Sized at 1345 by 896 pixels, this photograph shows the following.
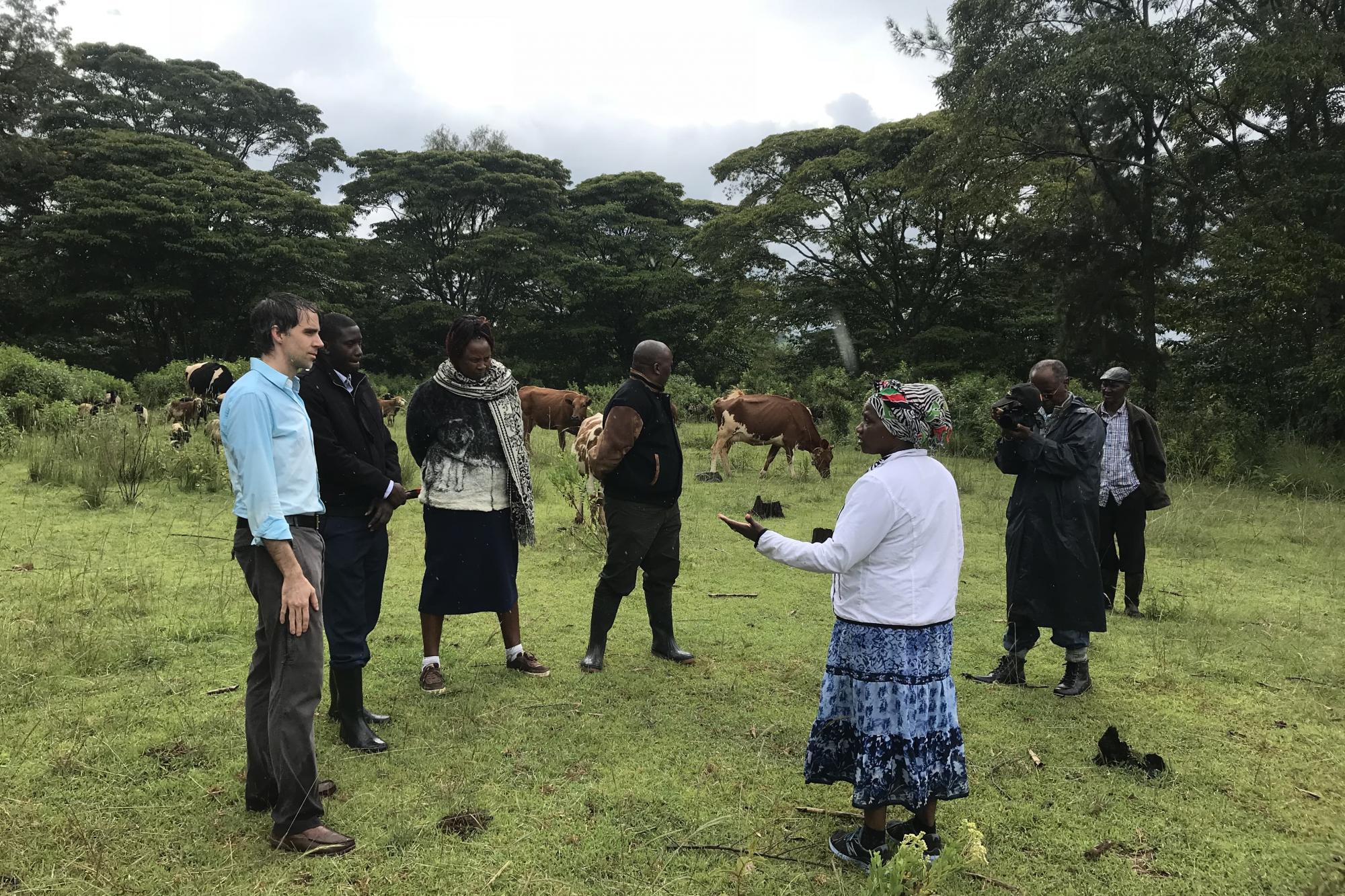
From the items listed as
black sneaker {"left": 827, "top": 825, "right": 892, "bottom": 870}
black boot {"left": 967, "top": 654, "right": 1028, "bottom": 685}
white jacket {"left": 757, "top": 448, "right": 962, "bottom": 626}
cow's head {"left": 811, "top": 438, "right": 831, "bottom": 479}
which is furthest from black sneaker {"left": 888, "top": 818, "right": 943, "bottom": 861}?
cow's head {"left": 811, "top": 438, "right": 831, "bottom": 479}

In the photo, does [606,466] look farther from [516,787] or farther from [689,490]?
[689,490]

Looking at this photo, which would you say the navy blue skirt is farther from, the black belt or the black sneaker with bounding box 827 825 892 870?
the black sneaker with bounding box 827 825 892 870

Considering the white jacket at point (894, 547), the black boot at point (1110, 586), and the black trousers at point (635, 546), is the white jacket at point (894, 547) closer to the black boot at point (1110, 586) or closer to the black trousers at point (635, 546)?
the black trousers at point (635, 546)

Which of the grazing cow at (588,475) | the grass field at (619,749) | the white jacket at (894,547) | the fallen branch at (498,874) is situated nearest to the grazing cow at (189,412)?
the grass field at (619,749)

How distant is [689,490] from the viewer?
446 inches

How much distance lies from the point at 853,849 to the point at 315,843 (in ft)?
6.04

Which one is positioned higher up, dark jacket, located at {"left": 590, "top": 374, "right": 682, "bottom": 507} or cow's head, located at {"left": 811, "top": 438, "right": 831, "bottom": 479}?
dark jacket, located at {"left": 590, "top": 374, "right": 682, "bottom": 507}

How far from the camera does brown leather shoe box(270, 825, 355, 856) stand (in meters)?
2.70

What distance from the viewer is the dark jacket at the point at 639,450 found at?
4.38 metres

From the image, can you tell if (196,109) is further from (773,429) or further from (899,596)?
(899,596)

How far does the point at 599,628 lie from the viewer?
15.3ft

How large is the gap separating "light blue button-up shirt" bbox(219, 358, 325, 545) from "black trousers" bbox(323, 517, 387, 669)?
0.79m

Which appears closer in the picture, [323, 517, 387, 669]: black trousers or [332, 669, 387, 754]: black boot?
[323, 517, 387, 669]: black trousers

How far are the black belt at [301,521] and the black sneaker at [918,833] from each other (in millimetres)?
2253
